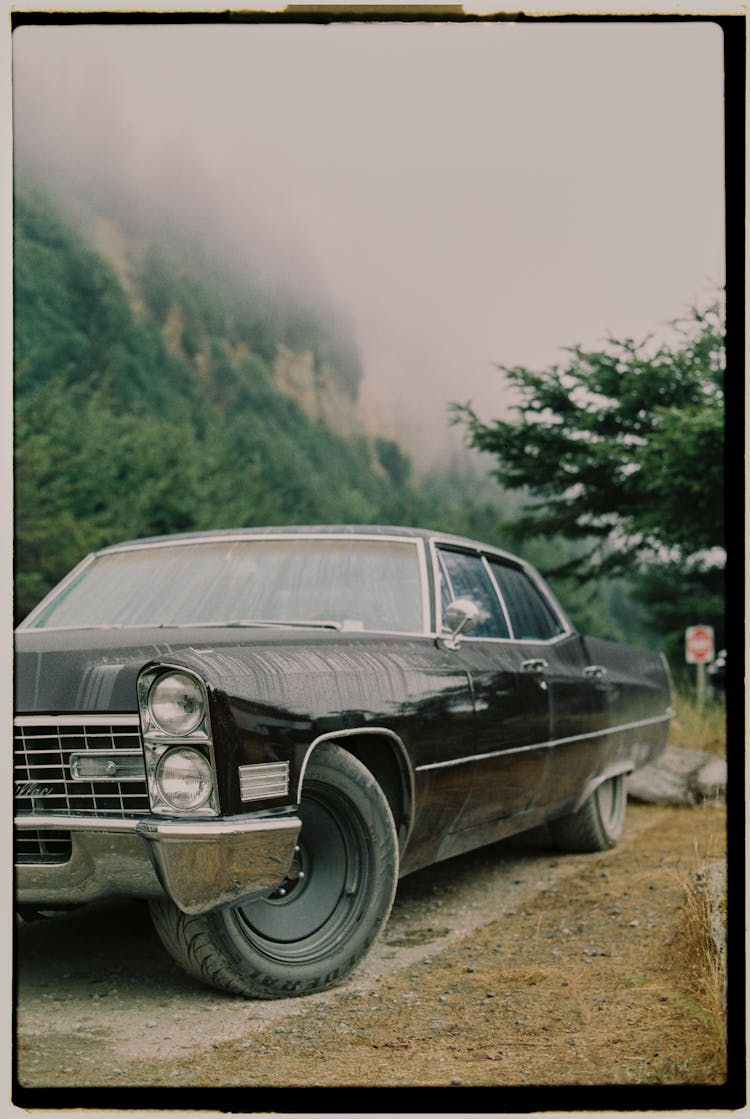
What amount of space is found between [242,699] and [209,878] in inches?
20.4

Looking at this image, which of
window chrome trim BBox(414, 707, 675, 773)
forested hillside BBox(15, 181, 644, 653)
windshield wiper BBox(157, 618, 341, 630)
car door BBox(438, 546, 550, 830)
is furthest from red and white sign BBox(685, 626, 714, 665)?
windshield wiper BBox(157, 618, 341, 630)

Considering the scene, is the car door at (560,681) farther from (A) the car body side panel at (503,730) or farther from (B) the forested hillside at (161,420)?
(B) the forested hillside at (161,420)

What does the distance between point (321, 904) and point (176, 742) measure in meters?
0.88

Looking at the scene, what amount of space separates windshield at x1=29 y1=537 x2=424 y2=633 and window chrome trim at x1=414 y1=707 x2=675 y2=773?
0.58 m

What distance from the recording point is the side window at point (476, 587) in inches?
202

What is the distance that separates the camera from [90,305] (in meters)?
54.7

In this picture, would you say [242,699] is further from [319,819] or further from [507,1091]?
[507,1091]

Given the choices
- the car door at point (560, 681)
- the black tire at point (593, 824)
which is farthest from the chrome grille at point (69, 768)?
the black tire at point (593, 824)

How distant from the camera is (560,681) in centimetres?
570


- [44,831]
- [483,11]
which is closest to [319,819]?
[44,831]

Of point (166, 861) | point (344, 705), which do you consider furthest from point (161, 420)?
point (166, 861)

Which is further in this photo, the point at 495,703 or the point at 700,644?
the point at 700,644

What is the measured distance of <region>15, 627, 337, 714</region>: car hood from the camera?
3352 millimetres

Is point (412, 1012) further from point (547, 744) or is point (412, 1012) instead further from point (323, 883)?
point (547, 744)
